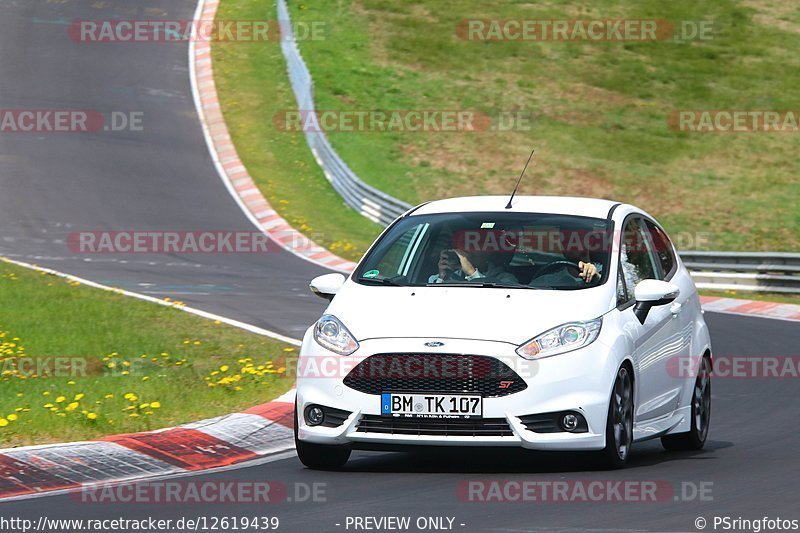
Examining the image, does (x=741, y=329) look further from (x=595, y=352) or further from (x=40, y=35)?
(x=40, y=35)

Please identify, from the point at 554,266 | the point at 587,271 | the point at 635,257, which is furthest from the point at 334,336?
the point at 635,257

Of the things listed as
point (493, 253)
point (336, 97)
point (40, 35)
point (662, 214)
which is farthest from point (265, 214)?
point (493, 253)

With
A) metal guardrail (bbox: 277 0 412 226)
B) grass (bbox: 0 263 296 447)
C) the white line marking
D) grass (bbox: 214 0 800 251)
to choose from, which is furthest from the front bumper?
grass (bbox: 214 0 800 251)

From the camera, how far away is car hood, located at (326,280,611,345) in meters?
8.65

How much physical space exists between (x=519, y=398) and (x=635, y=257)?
188cm

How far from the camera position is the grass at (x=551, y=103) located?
110ft

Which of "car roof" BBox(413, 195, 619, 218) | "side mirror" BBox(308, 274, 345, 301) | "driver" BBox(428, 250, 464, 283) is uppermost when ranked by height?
"car roof" BBox(413, 195, 619, 218)

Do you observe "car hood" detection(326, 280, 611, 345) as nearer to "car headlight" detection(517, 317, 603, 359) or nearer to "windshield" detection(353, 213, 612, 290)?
"car headlight" detection(517, 317, 603, 359)

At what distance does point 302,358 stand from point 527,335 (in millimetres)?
1330

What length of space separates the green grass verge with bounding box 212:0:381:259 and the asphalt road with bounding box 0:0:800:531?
112 centimetres

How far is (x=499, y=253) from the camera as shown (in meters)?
9.62
